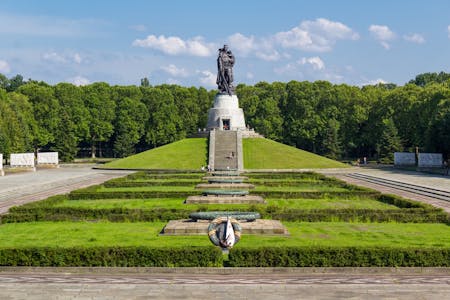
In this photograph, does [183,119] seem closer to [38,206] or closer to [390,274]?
[38,206]

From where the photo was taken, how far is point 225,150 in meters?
61.0

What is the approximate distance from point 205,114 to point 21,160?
43309mm

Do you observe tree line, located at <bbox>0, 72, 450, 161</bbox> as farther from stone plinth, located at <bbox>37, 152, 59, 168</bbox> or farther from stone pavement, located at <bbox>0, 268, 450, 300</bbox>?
stone pavement, located at <bbox>0, 268, 450, 300</bbox>

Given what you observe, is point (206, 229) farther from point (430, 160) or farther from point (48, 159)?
point (48, 159)

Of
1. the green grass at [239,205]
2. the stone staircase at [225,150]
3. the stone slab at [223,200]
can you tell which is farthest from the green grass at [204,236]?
the stone staircase at [225,150]

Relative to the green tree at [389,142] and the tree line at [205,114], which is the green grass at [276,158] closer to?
the green tree at [389,142]

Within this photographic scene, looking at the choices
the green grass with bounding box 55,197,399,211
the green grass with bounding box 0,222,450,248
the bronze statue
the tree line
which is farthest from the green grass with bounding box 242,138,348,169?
the green grass with bounding box 0,222,450,248

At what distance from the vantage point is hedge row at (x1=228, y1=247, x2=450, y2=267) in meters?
13.9

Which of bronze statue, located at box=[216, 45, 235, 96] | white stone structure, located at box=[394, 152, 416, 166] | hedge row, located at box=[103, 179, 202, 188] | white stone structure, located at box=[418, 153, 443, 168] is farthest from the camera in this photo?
bronze statue, located at box=[216, 45, 235, 96]

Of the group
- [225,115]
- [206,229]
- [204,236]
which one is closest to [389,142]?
[225,115]

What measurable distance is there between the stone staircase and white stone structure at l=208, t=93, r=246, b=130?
2.98 metres

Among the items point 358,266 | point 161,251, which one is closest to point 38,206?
point 161,251

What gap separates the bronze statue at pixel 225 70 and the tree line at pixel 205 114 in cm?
1935

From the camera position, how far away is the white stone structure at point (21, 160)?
194 ft
